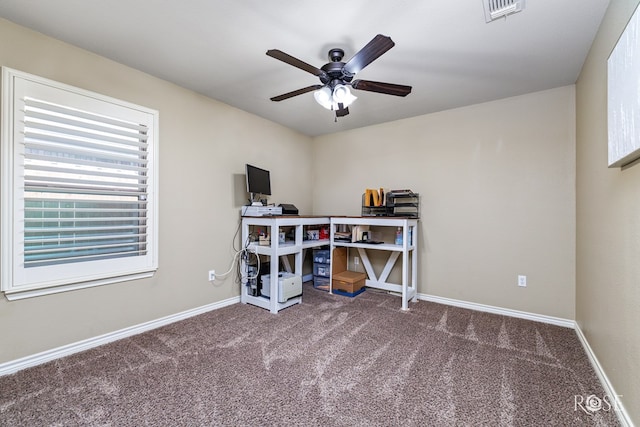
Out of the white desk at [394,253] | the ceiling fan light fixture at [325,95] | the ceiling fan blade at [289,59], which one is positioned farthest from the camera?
the white desk at [394,253]

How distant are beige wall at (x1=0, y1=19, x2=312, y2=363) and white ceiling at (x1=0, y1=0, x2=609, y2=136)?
16 cm

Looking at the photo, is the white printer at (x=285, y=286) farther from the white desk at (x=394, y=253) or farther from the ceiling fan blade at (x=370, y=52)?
the ceiling fan blade at (x=370, y=52)

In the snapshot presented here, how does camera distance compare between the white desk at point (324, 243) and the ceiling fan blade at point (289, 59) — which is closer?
the ceiling fan blade at point (289, 59)

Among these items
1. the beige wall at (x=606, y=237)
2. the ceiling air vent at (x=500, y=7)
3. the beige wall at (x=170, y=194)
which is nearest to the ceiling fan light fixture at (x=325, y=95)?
the ceiling air vent at (x=500, y=7)

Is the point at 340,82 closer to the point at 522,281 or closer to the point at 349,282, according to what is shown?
the point at 349,282

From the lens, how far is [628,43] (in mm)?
1283

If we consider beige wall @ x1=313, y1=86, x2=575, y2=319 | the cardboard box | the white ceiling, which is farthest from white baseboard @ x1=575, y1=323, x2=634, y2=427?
the white ceiling

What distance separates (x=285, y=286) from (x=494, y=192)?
251cm

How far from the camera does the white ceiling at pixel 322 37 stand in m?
1.71

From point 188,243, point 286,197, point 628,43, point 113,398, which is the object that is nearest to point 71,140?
point 188,243

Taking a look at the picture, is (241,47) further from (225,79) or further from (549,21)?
(549,21)

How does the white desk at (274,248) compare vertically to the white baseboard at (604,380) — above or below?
above

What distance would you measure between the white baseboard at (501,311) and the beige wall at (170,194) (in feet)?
8.00

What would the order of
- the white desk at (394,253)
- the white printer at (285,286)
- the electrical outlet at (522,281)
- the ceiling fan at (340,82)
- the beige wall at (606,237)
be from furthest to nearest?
the white desk at (394,253) → the white printer at (285,286) → the electrical outlet at (522,281) → the ceiling fan at (340,82) → the beige wall at (606,237)
